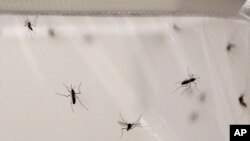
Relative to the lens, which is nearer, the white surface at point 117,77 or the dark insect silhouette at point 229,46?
the white surface at point 117,77

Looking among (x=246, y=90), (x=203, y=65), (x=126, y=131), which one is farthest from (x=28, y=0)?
(x=246, y=90)

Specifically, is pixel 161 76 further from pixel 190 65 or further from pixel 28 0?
pixel 28 0

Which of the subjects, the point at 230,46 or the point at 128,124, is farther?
the point at 230,46

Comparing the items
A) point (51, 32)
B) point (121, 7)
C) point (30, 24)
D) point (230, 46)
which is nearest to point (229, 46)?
point (230, 46)

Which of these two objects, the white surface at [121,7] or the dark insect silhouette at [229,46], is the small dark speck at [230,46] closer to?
the dark insect silhouette at [229,46]

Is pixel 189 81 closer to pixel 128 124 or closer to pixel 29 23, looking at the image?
pixel 128 124

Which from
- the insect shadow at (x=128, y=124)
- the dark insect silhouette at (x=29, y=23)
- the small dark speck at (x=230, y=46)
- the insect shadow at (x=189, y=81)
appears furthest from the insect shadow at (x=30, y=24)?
the small dark speck at (x=230, y=46)
